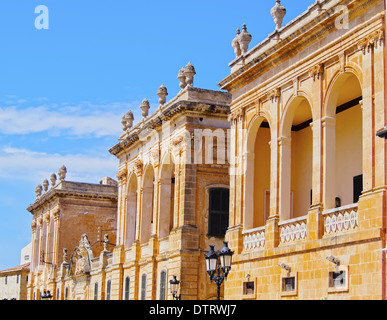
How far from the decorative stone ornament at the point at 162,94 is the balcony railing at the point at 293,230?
1257 cm

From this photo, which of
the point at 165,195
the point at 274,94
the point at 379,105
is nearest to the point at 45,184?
the point at 165,195

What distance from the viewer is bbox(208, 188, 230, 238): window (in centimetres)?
2912

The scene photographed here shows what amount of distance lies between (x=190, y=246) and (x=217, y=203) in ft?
6.84

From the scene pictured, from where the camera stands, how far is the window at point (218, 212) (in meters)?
29.1

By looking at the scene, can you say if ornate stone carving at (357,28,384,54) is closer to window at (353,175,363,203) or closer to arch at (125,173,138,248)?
window at (353,175,363,203)

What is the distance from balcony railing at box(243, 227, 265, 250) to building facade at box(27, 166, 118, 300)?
825 inches

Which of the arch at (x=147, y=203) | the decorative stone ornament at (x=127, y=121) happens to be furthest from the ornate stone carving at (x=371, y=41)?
the decorative stone ornament at (x=127, y=121)

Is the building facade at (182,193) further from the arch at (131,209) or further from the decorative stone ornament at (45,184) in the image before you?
the decorative stone ornament at (45,184)

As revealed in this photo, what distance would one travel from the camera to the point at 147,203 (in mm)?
32750

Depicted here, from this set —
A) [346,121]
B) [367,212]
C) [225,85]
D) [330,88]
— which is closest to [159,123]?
[225,85]

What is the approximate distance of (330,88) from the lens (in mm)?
19391


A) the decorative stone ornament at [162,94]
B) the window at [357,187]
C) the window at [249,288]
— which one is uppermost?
the decorative stone ornament at [162,94]

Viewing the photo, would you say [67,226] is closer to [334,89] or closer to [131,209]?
[131,209]

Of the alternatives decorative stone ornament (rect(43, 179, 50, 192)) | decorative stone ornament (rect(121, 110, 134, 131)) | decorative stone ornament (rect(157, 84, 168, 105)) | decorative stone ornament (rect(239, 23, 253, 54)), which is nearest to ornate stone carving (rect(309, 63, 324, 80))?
decorative stone ornament (rect(239, 23, 253, 54))
